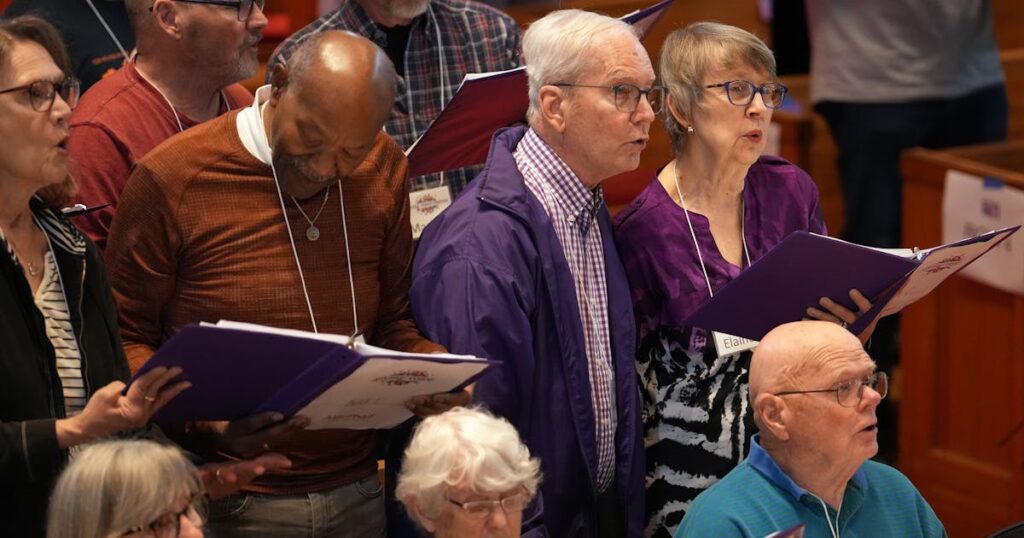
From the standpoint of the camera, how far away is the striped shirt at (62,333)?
103 inches

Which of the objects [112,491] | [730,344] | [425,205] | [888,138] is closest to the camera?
[112,491]

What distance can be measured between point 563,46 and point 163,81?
2.59ft

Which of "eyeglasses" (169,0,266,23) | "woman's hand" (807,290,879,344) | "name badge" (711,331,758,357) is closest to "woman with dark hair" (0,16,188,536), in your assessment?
"eyeglasses" (169,0,266,23)

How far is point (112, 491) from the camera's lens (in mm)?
2393

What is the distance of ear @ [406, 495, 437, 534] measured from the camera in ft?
A: 8.99

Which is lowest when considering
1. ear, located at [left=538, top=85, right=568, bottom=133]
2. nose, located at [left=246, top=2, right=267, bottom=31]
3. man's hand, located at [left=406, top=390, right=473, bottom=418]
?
man's hand, located at [left=406, top=390, right=473, bottom=418]

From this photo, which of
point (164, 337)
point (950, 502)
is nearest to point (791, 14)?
point (950, 502)

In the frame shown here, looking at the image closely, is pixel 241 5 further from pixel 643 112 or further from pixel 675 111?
pixel 675 111

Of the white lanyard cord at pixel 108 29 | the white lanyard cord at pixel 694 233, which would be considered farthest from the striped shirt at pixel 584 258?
the white lanyard cord at pixel 108 29

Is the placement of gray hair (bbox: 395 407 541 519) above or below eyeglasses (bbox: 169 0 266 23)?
below

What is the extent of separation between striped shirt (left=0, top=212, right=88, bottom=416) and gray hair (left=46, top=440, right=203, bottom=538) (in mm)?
213

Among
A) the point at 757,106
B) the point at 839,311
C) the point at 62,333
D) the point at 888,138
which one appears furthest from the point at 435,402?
the point at 888,138

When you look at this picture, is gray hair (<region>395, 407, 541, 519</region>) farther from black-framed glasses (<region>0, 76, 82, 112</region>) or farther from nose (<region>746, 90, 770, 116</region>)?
nose (<region>746, 90, 770, 116</region>)

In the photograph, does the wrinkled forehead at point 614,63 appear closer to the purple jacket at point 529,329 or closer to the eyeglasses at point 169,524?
the purple jacket at point 529,329
